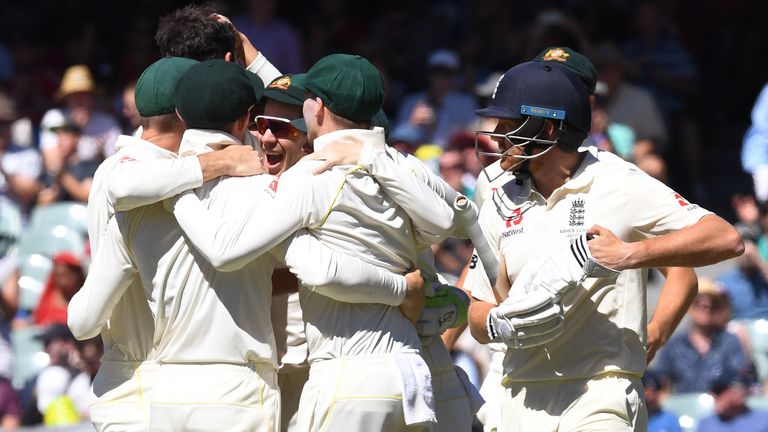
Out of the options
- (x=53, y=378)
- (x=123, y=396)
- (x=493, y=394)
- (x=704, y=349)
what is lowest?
(x=53, y=378)

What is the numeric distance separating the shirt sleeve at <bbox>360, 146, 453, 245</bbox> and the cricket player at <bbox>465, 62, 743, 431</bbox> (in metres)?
0.34

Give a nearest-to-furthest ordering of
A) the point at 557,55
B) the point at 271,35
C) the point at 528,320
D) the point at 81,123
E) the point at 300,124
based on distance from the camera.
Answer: the point at 528,320 → the point at 300,124 → the point at 557,55 → the point at 81,123 → the point at 271,35

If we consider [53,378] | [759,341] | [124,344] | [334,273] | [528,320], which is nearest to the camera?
[334,273]

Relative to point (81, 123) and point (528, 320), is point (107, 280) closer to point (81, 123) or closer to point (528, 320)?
point (528, 320)

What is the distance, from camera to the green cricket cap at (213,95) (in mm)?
4934

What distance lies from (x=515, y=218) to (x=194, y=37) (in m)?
1.52

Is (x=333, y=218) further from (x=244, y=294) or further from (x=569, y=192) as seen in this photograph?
(x=569, y=192)

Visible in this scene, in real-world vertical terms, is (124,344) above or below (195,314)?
below

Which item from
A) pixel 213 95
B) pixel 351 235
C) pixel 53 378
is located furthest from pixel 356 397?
pixel 53 378

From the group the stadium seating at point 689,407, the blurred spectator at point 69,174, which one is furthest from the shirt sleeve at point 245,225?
the blurred spectator at point 69,174

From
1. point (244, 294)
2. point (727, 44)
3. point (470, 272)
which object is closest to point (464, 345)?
point (470, 272)

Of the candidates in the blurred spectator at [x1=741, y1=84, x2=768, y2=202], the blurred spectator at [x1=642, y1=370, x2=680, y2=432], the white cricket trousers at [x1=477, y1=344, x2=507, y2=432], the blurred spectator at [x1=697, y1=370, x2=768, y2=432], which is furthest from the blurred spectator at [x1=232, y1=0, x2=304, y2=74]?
the white cricket trousers at [x1=477, y1=344, x2=507, y2=432]

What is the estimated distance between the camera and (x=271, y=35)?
12.1 metres

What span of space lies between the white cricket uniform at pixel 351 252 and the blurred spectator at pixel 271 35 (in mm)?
7178
